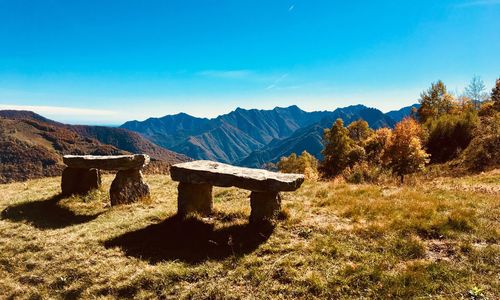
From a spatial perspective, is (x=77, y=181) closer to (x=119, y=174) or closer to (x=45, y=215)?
(x=45, y=215)

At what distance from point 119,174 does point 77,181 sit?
3.62m

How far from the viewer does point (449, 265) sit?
8484mm

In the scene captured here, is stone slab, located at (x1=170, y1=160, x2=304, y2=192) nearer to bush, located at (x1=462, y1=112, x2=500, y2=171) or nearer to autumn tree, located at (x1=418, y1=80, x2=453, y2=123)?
bush, located at (x1=462, y1=112, x2=500, y2=171)

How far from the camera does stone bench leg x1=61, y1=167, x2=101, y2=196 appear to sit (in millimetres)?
18984

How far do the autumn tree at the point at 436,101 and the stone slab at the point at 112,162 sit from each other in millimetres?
86658

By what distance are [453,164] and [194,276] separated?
3600 cm

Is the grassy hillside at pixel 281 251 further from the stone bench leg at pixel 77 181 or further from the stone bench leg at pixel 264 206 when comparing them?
the stone bench leg at pixel 77 181

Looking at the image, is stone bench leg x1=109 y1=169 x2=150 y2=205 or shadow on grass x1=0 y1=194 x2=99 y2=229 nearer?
shadow on grass x1=0 y1=194 x2=99 y2=229

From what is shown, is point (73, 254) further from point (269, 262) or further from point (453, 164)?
point (453, 164)

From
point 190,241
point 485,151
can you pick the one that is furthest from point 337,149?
point 190,241

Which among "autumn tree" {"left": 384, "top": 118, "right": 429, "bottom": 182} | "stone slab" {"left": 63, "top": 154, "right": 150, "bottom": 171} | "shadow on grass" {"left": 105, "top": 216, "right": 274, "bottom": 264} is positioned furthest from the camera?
"autumn tree" {"left": 384, "top": 118, "right": 429, "bottom": 182}

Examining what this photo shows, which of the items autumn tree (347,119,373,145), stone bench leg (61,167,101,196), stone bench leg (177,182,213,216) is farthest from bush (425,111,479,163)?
stone bench leg (61,167,101,196)

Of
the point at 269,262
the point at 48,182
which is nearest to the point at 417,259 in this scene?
the point at 269,262

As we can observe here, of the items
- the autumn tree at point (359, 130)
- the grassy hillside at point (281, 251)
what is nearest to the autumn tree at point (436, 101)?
the autumn tree at point (359, 130)
